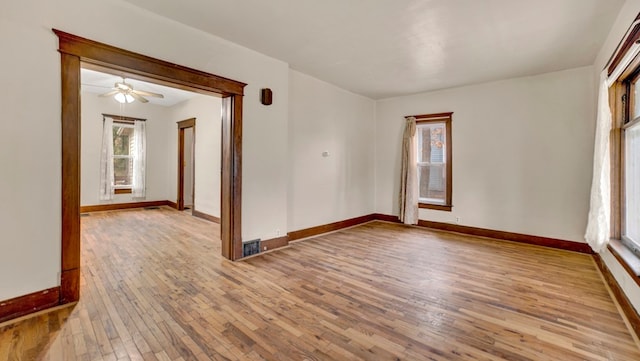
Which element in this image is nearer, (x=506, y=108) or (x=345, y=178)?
(x=506, y=108)

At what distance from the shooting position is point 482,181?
504 cm

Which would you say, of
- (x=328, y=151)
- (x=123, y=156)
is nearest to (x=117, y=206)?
(x=123, y=156)

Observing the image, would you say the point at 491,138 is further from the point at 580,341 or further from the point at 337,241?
the point at 580,341

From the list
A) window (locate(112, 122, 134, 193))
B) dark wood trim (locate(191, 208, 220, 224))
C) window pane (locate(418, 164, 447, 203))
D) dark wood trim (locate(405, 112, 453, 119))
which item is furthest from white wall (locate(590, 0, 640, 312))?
window (locate(112, 122, 134, 193))

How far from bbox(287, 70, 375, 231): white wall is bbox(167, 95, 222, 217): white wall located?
2.06 metres

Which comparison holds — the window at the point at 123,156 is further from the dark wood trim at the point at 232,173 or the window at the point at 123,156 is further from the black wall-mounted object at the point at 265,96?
the black wall-mounted object at the point at 265,96

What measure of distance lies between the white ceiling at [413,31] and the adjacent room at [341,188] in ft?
0.10

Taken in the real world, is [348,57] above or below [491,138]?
above

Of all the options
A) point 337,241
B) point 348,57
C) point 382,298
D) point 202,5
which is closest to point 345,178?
point 337,241

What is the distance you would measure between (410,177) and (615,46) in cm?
329

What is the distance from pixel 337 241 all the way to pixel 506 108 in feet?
11.5

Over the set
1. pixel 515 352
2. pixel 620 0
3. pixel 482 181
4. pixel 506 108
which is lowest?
pixel 515 352

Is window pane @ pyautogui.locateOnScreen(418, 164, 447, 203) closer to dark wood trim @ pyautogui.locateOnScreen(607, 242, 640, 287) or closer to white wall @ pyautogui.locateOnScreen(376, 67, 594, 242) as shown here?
white wall @ pyautogui.locateOnScreen(376, 67, 594, 242)

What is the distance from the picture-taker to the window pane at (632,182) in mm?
2568
